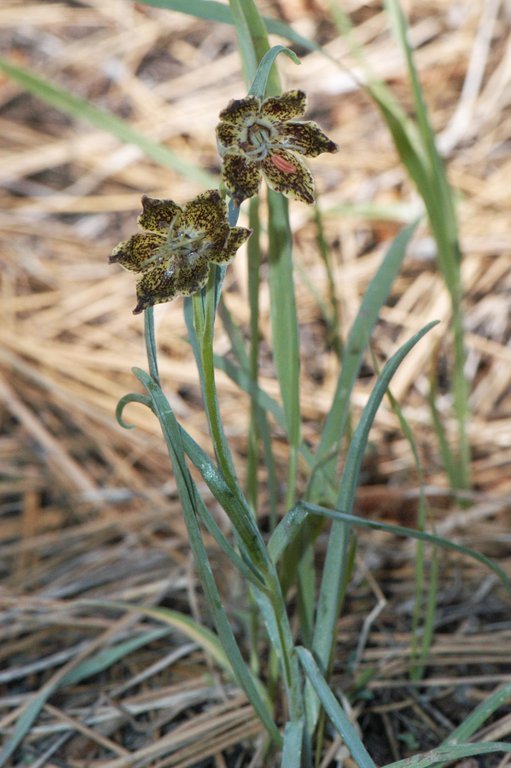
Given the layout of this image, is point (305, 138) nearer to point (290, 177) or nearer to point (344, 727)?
point (290, 177)

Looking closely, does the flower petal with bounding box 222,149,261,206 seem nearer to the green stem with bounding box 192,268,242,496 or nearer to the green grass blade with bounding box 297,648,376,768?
the green stem with bounding box 192,268,242,496

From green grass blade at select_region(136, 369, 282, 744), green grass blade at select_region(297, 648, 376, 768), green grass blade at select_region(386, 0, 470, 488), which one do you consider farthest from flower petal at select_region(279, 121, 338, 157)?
green grass blade at select_region(386, 0, 470, 488)

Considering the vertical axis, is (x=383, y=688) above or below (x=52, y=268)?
below

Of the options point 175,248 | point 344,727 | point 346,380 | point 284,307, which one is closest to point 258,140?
point 175,248

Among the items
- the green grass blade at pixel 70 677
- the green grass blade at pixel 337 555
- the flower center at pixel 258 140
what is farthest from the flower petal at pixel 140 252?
the green grass blade at pixel 70 677

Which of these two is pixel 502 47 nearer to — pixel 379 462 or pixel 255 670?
pixel 379 462

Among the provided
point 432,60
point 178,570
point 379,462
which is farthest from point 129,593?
point 432,60
